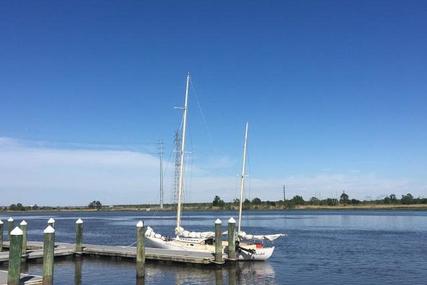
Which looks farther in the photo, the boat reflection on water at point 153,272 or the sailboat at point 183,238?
the sailboat at point 183,238

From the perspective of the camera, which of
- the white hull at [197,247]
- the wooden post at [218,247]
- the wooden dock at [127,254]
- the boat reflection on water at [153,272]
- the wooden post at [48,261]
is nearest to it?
the wooden post at [48,261]

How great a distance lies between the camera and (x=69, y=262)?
1412 inches

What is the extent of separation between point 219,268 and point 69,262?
10681 millimetres

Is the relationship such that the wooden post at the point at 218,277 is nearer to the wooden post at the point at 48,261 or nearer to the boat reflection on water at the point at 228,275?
the boat reflection on water at the point at 228,275

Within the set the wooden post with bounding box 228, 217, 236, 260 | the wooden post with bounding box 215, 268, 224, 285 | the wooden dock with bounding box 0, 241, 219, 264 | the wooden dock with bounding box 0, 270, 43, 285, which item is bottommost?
the wooden post with bounding box 215, 268, 224, 285

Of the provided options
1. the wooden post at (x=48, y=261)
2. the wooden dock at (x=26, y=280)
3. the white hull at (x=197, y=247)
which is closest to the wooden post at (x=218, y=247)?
the white hull at (x=197, y=247)

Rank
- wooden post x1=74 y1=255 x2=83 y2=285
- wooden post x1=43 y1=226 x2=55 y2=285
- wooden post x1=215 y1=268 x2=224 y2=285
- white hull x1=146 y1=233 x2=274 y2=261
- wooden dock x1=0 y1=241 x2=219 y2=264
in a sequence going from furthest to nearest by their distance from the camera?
1. white hull x1=146 y1=233 x2=274 y2=261
2. wooden dock x1=0 y1=241 x2=219 y2=264
3. wooden post x1=74 y1=255 x2=83 y2=285
4. wooden post x1=215 y1=268 x2=224 y2=285
5. wooden post x1=43 y1=226 x2=55 y2=285

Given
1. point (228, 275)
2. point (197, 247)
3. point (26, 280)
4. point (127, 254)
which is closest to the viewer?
point (26, 280)

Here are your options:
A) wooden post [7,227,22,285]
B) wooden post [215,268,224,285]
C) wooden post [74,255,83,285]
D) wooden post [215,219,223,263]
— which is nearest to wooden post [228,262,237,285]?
wooden post [215,268,224,285]

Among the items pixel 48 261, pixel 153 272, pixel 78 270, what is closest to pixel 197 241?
pixel 153 272

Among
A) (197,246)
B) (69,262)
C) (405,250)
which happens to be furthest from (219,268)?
(405,250)

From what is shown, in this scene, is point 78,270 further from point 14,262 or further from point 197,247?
point 14,262

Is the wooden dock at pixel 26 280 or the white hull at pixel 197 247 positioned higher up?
the white hull at pixel 197 247

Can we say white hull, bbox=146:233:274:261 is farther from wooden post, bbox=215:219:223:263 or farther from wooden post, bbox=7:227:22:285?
wooden post, bbox=7:227:22:285
